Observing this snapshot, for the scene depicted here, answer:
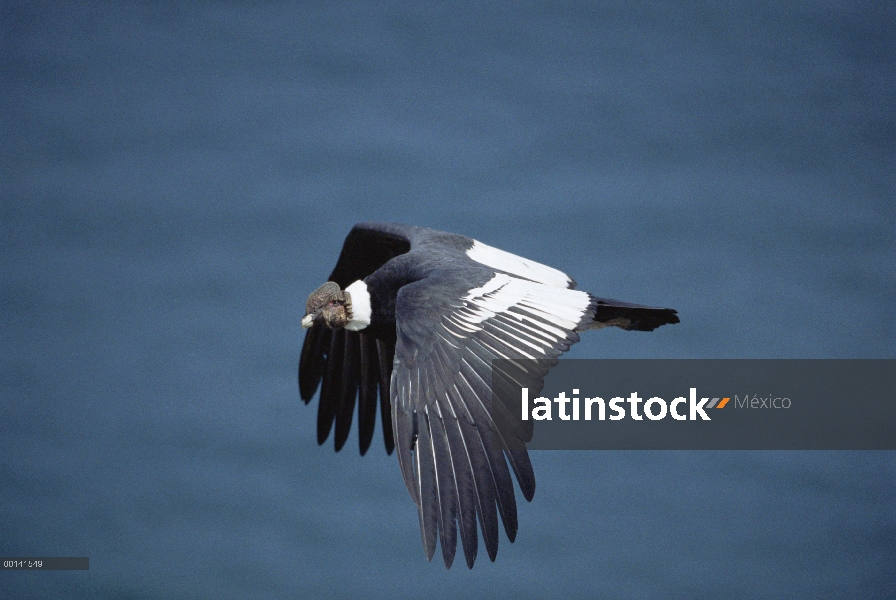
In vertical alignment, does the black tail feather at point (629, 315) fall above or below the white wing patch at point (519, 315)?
above

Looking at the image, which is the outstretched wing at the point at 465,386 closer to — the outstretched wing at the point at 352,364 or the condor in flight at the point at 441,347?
the condor in flight at the point at 441,347

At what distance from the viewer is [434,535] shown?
4.73m

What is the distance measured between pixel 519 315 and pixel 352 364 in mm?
2244

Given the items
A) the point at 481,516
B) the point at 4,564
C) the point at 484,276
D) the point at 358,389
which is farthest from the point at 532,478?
the point at 4,564

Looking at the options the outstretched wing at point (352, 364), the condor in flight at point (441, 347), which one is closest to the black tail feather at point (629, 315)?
the condor in flight at point (441, 347)

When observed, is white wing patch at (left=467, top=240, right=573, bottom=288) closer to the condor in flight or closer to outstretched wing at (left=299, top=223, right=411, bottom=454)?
the condor in flight

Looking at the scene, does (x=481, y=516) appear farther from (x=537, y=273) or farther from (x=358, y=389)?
(x=358, y=389)

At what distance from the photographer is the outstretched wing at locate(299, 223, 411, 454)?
7.42 m

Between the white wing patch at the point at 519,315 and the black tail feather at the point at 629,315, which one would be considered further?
the black tail feather at the point at 629,315

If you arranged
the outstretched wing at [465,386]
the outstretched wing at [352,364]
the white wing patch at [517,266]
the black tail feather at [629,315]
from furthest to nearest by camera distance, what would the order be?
the outstretched wing at [352,364] → the white wing patch at [517,266] → the black tail feather at [629,315] → the outstretched wing at [465,386]

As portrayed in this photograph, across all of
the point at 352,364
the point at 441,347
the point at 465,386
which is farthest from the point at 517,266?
the point at 465,386

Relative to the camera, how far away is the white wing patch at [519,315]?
5.32 metres

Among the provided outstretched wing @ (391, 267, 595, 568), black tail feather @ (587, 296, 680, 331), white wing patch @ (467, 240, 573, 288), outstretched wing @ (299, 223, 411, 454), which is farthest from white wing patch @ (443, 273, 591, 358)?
outstretched wing @ (299, 223, 411, 454)

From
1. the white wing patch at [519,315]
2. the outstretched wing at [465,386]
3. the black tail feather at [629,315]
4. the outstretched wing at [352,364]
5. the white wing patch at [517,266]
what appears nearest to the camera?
the outstretched wing at [465,386]
